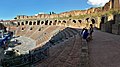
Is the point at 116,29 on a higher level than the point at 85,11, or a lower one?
lower

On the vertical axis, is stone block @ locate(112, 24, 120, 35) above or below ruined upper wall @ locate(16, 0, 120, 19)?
below

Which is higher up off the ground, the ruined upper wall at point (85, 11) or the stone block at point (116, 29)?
the ruined upper wall at point (85, 11)

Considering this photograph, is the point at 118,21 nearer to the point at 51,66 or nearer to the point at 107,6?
the point at 51,66

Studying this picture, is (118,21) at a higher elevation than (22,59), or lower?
higher

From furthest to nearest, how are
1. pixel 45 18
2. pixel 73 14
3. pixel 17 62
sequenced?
pixel 45 18 → pixel 73 14 → pixel 17 62

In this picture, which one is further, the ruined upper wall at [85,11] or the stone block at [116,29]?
the ruined upper wall at [85,11]

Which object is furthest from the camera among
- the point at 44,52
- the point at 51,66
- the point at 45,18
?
the point at 45,18

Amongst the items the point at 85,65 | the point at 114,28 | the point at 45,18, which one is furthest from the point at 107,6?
the point at 85,65

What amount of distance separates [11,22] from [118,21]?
55825 millimetres

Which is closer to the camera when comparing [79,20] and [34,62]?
[34,62]

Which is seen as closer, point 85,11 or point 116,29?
point 116,29

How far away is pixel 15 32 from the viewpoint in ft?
211

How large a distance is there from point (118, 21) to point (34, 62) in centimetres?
1437

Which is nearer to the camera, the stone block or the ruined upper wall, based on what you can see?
the stone block
